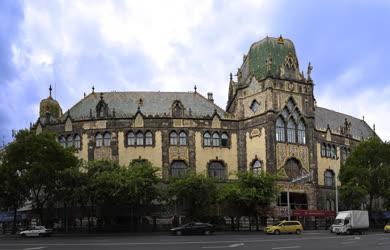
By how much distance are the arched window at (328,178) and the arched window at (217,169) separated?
48.9 feet

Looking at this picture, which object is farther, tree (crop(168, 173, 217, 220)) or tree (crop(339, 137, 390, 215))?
tree (crop(339, 137, 390, 215))

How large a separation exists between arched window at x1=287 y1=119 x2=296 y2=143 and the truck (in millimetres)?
19468

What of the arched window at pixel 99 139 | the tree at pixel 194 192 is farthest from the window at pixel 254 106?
the arched window at pixel 99 139

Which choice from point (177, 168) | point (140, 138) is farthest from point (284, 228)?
point (140, 138)

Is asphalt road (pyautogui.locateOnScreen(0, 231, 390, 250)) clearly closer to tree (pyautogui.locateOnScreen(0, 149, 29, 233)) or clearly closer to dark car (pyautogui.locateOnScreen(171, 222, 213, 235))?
dark car (pyautogui.locateOnScreen(171, 222, 213, 235))

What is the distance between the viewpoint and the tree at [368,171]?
68.9 metres

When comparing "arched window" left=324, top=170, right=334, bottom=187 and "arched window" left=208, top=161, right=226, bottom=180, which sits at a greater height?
"arched window" left=208, top=161, right=226, bottom=180

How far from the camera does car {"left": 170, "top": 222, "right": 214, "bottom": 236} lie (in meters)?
53.6

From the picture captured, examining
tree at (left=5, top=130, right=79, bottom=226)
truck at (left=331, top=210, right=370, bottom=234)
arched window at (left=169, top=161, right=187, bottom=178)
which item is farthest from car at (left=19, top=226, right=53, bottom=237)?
truck at (left=331, top=210, right=370, bottom=234)

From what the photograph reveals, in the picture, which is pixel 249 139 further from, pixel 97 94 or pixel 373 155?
pixel 97 94

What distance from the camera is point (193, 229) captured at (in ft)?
177

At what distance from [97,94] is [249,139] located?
21.8 metres

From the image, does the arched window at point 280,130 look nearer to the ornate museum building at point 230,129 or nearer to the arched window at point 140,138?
the ornate museum building at point 230,129

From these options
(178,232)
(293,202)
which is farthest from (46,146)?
(293,202)
